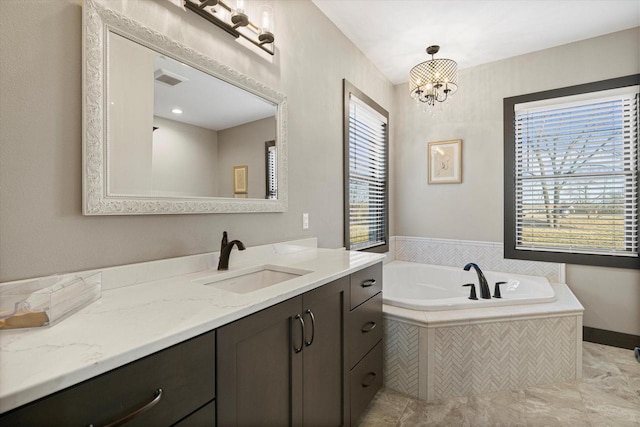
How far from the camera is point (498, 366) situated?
6.72ft

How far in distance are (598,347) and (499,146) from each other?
2016mm

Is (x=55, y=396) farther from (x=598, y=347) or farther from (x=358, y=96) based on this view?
(x=598, y=347)

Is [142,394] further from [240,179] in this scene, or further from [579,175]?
[579,175]

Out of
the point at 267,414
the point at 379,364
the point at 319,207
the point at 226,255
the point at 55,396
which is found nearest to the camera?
the point at 55,396

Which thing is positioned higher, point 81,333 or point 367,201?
point 367,201

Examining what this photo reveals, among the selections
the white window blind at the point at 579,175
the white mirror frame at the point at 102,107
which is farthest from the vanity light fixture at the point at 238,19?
the white window blind at the point at 579,175

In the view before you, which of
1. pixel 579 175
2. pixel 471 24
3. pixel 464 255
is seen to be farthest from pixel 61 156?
pixel 579 175

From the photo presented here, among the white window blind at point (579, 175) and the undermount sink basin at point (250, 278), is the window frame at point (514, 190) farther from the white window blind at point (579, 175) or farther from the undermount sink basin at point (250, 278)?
the undermount sink basin at point (250, 278)

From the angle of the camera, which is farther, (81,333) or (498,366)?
(498,366)

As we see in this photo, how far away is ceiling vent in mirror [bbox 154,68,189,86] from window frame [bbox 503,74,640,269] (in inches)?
121

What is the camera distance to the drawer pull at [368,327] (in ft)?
5.65

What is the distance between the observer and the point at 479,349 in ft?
6.62

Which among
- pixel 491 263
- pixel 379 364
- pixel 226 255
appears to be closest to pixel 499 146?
pixel 491 263

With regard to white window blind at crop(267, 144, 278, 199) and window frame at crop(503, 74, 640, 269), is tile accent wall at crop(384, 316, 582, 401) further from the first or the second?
white window blind at crop(267, 144, 278, 199)
